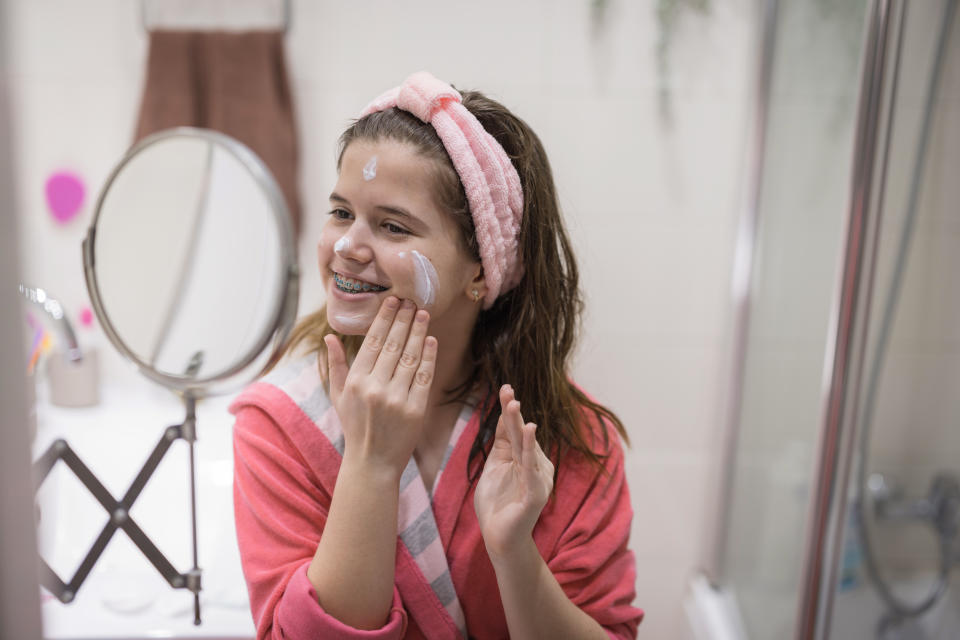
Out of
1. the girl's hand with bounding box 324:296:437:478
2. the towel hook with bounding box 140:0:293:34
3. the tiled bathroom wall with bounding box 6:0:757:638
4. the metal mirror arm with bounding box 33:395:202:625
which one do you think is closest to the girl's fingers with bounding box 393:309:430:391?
the girl's hand with bounding box 324:296:437:478

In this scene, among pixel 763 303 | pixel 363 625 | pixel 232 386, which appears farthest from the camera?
pixel 763 303

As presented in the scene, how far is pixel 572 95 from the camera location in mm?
1329

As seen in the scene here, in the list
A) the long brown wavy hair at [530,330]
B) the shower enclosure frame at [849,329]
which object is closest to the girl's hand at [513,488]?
the long brown wavy hair at [530,330]

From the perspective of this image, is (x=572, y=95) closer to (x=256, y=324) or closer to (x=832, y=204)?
(x=832, y=204)

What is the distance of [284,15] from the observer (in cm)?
131

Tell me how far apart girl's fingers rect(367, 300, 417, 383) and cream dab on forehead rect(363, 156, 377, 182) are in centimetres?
15

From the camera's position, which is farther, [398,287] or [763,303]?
[763,303]

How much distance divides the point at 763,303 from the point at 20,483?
1.33 meters

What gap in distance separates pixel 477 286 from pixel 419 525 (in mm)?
300

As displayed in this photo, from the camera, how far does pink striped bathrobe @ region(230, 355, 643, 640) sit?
0.79 m

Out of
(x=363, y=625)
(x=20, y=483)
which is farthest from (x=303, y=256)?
(x=20, y=483)

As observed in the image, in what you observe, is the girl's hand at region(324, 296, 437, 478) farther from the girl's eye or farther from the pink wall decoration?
the pink wall decoration

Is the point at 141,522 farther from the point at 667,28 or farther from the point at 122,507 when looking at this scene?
the point at 667,28

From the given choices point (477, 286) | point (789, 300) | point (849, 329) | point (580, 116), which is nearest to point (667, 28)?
point (580, 116)
